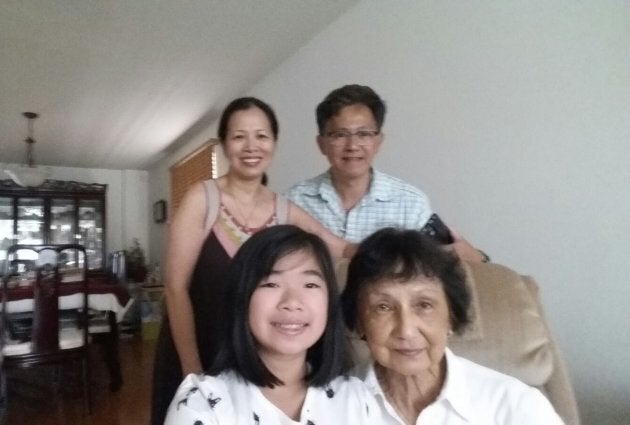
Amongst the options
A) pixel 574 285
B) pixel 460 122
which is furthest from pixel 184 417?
pixel 460 122

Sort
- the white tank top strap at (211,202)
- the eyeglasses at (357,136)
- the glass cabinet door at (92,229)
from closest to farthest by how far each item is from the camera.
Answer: the white tank top strap at (211,202) < the eyeglasses at (357,136) < the glass cabinet door at (92,229)

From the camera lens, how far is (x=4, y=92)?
371 cm

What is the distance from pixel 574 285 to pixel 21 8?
296cm

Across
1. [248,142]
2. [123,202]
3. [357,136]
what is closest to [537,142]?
[357,136]

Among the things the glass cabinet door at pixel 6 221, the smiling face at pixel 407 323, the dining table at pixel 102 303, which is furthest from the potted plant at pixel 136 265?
the smiling face at pixel 407 323

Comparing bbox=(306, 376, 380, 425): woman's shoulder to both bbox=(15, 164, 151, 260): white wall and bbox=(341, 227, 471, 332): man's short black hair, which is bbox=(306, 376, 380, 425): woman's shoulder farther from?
bbox=(15, 164, 151, 260): white wall

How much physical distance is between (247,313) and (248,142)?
1.79 ft

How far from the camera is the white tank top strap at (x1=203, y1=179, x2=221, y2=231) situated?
1240mm

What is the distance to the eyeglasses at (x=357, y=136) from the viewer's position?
1.46 metres

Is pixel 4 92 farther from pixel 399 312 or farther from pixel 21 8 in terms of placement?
pixel 399 312

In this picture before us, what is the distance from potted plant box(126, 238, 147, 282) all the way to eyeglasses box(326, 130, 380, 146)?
18.8 feet

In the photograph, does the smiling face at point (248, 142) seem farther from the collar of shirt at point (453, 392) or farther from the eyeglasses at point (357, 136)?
the collar of shirt at point (453, 392)

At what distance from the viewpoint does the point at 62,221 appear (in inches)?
239

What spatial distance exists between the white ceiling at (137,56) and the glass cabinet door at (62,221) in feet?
4.15
